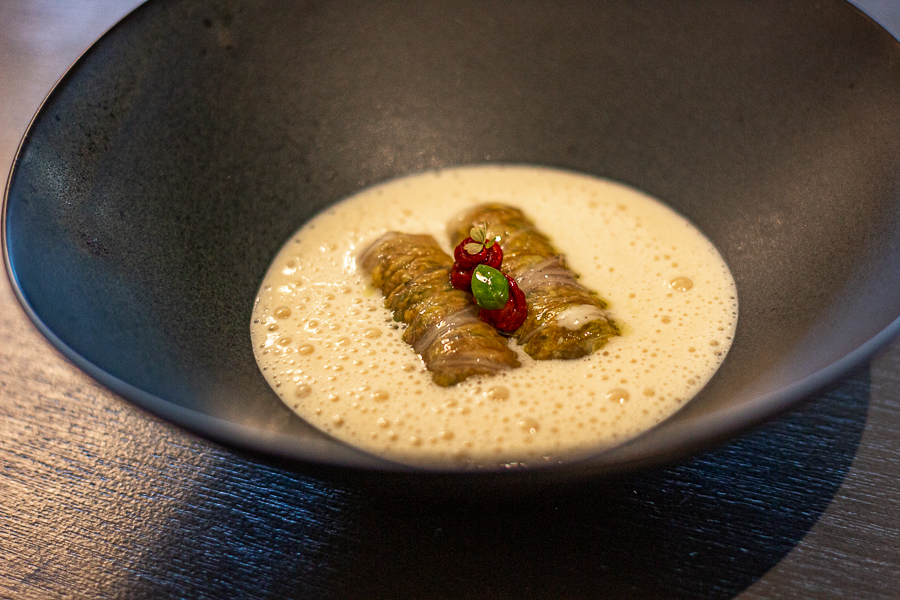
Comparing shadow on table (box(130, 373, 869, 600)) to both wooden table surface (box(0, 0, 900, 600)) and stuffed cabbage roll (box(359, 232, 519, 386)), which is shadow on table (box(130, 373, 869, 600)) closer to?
wooden table surface (box(0, 0, 900, 600))

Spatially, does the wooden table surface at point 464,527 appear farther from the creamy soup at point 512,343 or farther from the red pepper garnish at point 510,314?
the red pepper garnish at point 510,314

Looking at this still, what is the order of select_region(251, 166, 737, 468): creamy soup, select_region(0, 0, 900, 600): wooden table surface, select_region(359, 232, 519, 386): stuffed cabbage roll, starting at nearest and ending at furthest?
select_region(0, 0, 900, 600): wooden table surface, select_region(251, 166, 737, 468): creamy soup, select_region(359, 232, 519, 386): stuffed cabbage roll

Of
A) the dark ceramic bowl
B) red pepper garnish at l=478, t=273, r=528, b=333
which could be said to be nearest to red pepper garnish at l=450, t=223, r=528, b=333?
red pepper garnish at l=478, t=273, r=528, b=333

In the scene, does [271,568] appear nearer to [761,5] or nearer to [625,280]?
[625,280]

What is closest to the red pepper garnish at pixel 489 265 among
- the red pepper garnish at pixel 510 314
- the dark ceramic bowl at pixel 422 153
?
the red pepper garnish at pixel 510 314

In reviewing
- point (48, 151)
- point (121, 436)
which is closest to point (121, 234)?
point (48, 151)

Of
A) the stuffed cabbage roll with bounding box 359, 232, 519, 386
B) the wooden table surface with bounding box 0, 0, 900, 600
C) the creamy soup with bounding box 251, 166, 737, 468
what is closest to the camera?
the wooden table surface with bounding box 0, 0, 900, 600

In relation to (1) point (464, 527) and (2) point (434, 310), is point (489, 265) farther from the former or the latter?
(1) point (464, 527)
